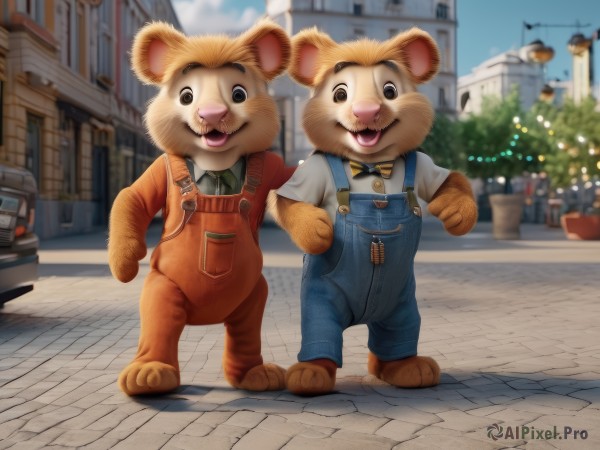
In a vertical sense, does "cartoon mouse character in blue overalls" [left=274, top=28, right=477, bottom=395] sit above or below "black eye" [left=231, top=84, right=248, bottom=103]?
below

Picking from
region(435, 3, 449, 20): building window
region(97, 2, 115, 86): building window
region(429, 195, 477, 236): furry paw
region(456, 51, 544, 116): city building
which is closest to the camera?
region(429, 195, 477, 236): furry paw

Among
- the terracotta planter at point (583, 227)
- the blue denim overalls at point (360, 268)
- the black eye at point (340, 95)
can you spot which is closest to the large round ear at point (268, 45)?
the black eye at point (340, 95)

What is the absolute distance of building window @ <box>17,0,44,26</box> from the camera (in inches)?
705

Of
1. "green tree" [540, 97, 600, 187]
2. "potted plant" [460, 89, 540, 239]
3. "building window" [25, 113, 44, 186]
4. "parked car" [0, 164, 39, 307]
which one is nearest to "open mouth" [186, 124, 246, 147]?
"parked car" [0, 164, 39, 307]

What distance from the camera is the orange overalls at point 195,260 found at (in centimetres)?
359

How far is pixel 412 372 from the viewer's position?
377cm

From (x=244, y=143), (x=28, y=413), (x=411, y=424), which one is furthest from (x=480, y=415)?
(x=28, y=413)

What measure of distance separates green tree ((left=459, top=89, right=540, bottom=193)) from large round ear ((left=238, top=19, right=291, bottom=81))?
33891mm


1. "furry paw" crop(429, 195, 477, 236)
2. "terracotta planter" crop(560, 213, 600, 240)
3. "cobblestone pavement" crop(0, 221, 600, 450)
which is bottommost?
"cobblestone pavement" crop(0, 221, 600, 450)

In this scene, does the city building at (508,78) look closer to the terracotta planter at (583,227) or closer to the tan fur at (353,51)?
the terracotta planter at (583,227)

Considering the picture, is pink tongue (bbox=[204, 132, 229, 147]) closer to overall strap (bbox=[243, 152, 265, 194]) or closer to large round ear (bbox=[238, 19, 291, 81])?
overall strap (bbox=[243, 152, 265, 194])

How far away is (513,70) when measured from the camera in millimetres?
62750

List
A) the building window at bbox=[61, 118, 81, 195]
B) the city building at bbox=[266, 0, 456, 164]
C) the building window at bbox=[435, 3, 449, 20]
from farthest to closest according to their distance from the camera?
the building window at bbox=[435, 3, 449, 20] → the city building at bbox=[266, 0, 456, 164] → the building window at bbox=[61, 118, 81, 195]

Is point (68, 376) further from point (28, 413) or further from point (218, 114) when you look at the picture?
point (218, 114)
